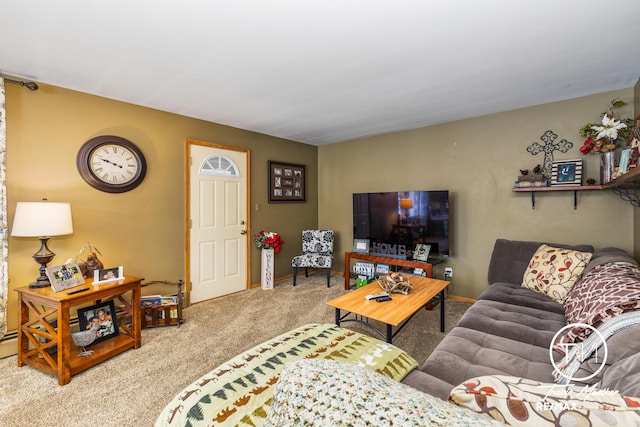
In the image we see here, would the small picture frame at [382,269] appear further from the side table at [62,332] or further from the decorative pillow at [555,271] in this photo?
the side table at [62,332]

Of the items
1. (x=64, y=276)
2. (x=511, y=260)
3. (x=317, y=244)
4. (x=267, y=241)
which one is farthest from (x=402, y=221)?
(x=64, y=276)

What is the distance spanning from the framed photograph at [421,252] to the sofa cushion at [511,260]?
0.78 m

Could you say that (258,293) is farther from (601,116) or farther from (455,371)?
(601,116)

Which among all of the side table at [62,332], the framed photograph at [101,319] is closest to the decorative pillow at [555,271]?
the side table at [62,332]

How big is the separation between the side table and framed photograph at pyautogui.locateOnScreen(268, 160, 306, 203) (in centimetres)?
238

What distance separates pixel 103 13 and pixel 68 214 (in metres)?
1.56

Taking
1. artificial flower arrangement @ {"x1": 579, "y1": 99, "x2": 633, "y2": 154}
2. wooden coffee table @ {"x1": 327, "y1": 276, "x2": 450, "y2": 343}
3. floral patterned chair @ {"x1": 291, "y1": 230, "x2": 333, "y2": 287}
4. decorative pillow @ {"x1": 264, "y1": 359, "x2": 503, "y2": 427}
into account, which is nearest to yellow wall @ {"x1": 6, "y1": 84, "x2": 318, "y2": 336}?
floral patterned chair @ {"x1": 291, "y1": 230, "x2": 333, "y2": 287}

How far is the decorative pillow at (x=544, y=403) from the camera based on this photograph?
0.63 m

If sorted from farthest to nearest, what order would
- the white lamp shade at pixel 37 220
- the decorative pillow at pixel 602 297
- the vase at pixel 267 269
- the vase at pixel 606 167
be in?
the vase at pixel 267 269 → the vase at pixel 606 167 → the white lamp shade at pixel 37 220 → the decorative pillow at pixel 602 297

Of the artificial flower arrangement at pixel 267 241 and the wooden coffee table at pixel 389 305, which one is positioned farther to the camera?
the artificial flower arrangement at pixel 267 241

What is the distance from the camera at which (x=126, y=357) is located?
2.31 metres

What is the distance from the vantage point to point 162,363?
2.22 meters

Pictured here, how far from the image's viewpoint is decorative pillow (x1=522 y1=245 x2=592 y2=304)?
2191 millimetres

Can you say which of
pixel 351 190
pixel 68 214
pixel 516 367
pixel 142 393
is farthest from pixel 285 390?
pixel 351 190
